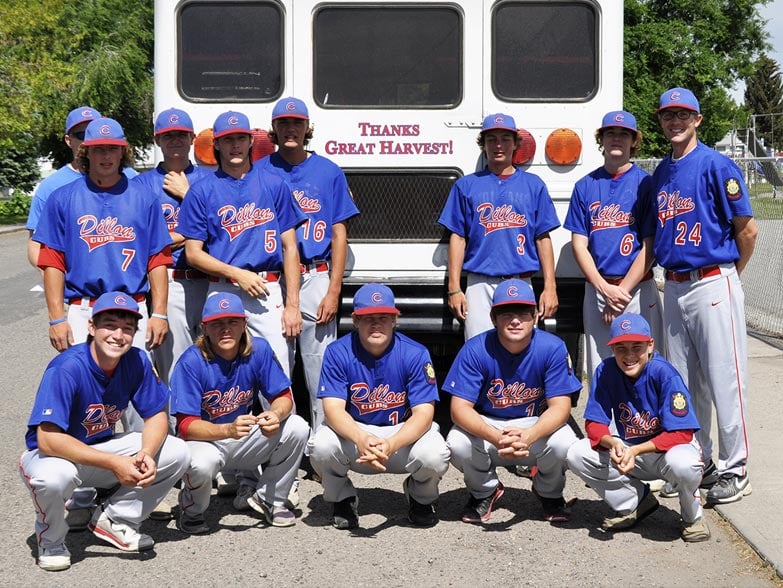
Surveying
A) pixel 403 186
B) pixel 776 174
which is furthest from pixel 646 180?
pixel 776 174

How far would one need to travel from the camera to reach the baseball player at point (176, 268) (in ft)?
19.5

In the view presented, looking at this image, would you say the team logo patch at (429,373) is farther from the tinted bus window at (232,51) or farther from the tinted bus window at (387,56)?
the tinted bus window at (232,51)

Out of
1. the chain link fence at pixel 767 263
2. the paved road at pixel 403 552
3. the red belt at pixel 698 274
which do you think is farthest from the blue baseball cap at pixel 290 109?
the chain link fence at pixel 767 263

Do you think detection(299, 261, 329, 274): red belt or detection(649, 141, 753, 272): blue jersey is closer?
detection(649, 141, 753, 272): blue jersey

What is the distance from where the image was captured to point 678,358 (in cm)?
567

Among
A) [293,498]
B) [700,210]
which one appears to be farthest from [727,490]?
[293,498]

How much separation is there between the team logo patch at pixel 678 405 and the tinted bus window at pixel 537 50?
2355 mm

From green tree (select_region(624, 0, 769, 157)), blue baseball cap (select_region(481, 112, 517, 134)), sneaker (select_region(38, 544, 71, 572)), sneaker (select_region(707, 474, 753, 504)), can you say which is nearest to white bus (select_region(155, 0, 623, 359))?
blue baseball cap (select_region(481, 112, 517, 134))

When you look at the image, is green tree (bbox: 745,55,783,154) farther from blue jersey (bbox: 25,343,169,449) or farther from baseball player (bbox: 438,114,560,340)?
blue jersey (bbox: 25,343,169,449)

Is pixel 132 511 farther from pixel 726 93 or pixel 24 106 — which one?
pixel 726 93

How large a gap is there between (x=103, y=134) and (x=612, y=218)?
8.97 ft

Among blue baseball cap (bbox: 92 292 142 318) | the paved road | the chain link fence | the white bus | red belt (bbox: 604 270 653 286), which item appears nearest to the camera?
the paved road

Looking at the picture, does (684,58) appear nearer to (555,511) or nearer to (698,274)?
(698,274)

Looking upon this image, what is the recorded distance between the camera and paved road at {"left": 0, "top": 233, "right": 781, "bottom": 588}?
449 centimetres
